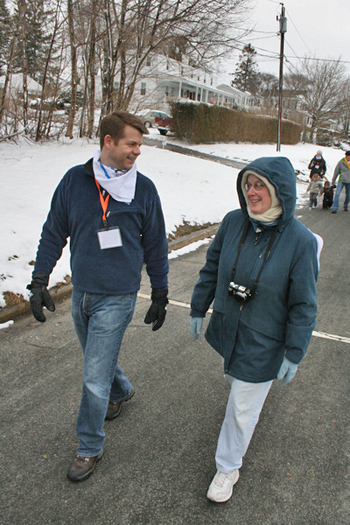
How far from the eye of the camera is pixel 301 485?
98.0 inches

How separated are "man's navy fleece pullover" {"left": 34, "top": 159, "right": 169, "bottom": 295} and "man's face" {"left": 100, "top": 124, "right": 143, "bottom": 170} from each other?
119 millimetres

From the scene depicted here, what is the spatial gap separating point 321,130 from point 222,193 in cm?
4635

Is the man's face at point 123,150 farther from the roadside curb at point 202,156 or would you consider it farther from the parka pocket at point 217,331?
the roadside curb at point 202,156

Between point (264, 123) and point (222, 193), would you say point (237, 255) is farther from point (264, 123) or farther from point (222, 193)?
point (264, 123)

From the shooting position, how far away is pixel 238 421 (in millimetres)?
2279

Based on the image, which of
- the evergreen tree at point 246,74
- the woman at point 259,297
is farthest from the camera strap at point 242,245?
the evergreen tree at point 246,74

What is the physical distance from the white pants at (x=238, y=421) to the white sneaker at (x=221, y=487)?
45 mm

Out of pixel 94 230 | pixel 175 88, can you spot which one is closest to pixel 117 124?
pixel 94 230

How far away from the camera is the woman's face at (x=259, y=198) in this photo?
2.18 m

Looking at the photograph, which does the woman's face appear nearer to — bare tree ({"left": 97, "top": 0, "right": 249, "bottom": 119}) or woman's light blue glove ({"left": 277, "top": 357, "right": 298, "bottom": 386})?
woman's light blue glove ({"left": 277, "top": 357, "right": 298, "bottom": 386})

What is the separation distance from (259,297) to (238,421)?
71 centimetres

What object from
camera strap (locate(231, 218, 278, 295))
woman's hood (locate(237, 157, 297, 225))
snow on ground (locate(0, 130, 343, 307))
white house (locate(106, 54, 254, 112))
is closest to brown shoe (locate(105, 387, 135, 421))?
camera strap (locate(231, 218, 278, 295))

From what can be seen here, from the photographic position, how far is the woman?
2125mm

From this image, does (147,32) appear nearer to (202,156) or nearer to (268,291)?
(202,156)
